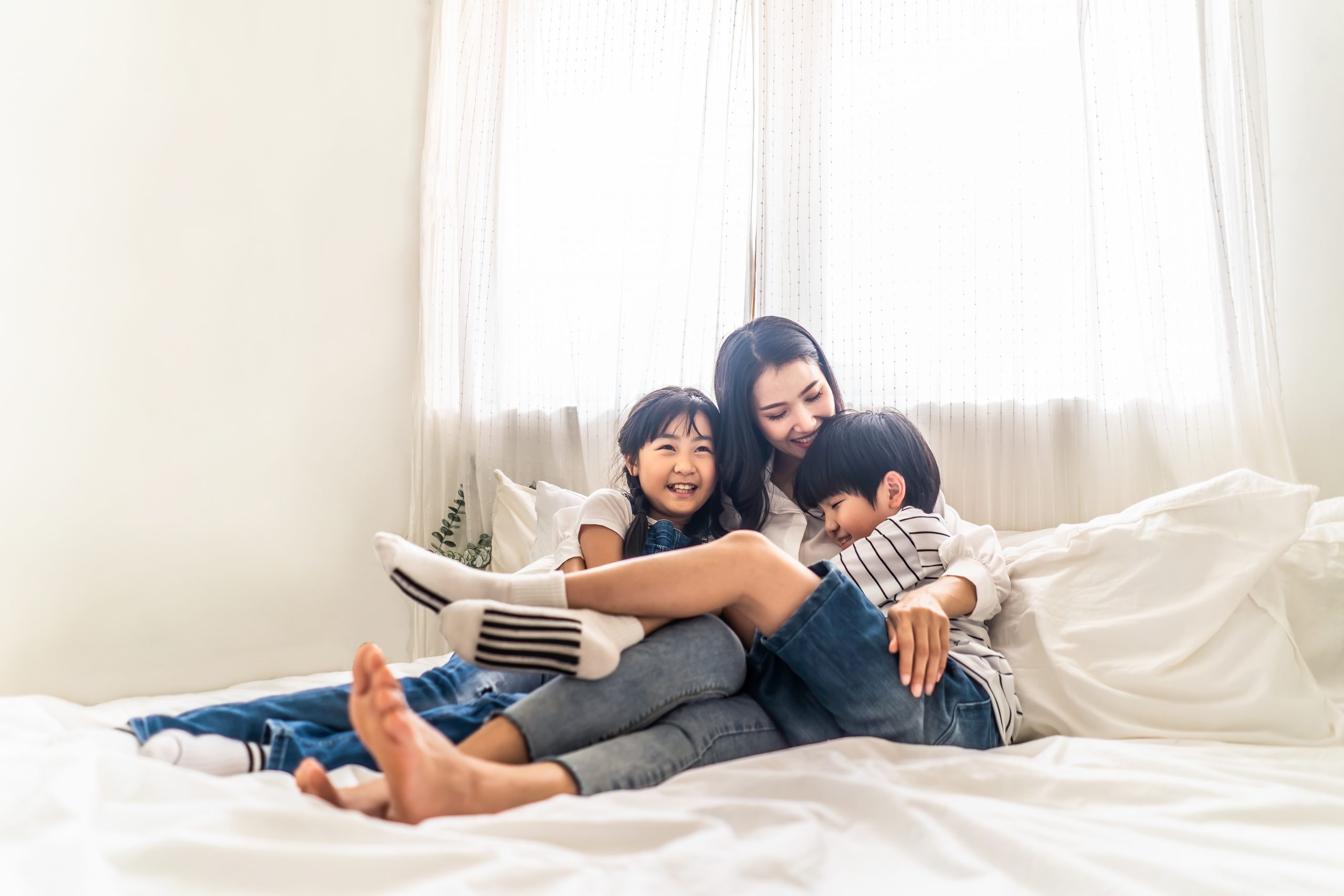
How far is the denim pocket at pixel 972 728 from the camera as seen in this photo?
3.12 feet

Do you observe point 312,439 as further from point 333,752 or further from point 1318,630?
point 1318,630

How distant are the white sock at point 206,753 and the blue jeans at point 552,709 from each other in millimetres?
19

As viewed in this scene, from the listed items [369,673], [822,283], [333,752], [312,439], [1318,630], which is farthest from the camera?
[312,439]

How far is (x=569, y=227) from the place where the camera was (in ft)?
6.44

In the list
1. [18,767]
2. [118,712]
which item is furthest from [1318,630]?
[118,712]

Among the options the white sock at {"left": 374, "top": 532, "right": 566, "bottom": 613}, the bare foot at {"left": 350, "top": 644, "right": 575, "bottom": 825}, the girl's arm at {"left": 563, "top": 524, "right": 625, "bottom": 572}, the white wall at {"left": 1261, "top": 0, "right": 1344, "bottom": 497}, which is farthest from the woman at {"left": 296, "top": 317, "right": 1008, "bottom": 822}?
the white wall at {"left": 1261, "top": 0, "right": 1344, "bottom": 497}

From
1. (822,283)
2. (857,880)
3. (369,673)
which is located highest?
(822,283)

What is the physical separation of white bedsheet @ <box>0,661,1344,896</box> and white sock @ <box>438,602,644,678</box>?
0.42 ft

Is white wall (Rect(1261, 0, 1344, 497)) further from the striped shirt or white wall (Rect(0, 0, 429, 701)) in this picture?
white wall (Rect(0, 0, 429, 701))

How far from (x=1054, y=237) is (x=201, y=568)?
1817 mm

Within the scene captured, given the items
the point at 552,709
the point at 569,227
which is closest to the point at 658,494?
the point at 552,709

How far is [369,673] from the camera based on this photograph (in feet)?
2.24

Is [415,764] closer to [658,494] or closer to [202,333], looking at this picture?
[658,494]

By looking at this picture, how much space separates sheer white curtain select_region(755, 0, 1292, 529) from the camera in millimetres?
1404
